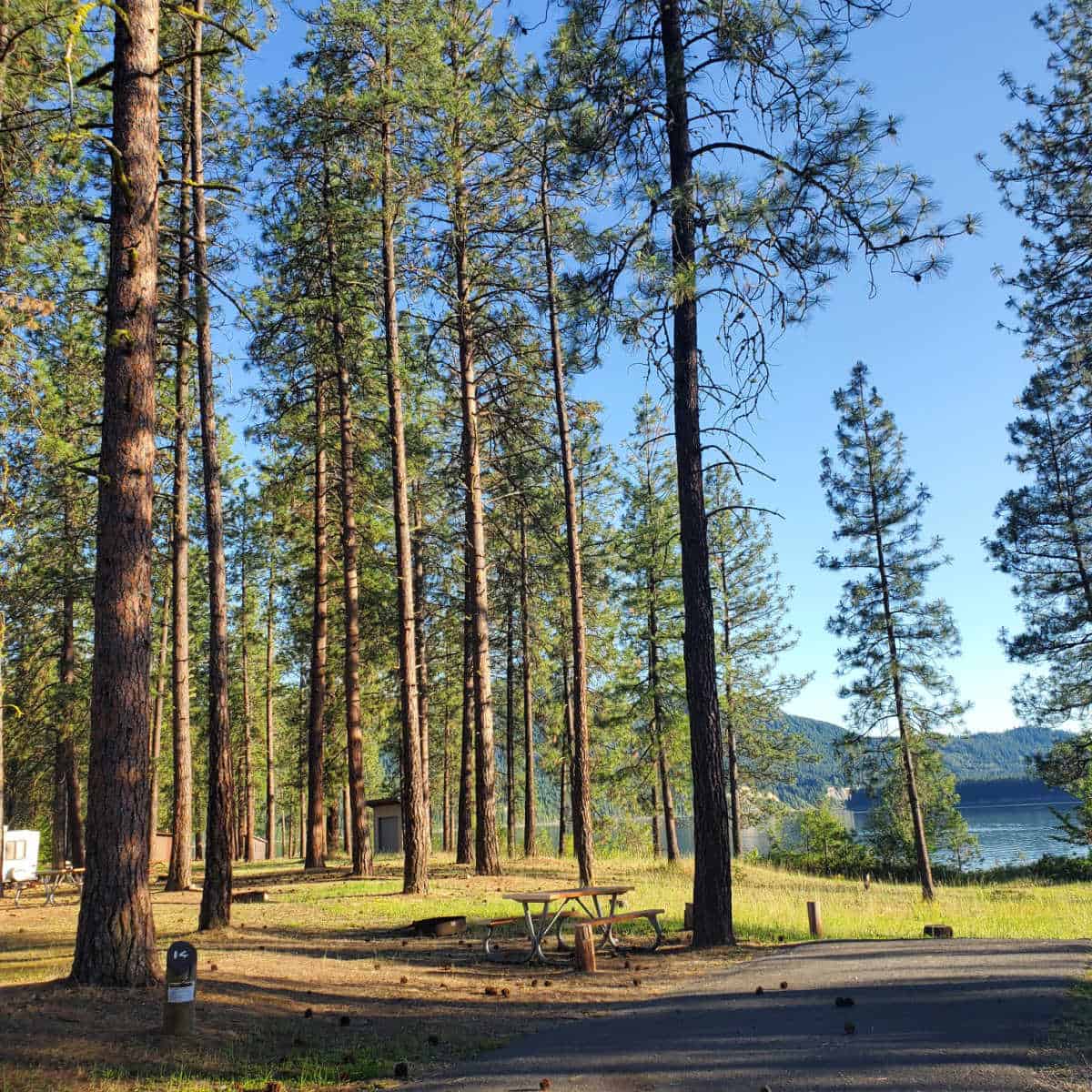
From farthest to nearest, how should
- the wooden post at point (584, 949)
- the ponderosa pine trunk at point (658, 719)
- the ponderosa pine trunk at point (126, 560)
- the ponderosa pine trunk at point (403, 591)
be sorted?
the ponderosa pine trunk at point (658, 719)
the ponderosa pine trunk at point (403, 591)
the wooden post at point (584, 949)
the ponderosa pine trunk at point (126, 560)

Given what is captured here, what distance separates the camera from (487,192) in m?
18.0

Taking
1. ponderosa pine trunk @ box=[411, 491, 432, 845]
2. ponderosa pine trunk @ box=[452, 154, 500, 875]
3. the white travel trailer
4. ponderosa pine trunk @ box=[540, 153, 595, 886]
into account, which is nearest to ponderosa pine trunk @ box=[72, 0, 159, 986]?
ponderosa pine trunk @ box=[540, 153, 595, 886]

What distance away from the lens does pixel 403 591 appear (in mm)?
15789

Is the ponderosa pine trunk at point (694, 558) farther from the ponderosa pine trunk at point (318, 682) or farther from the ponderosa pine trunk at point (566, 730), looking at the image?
the ponderosa pine trunk at point (566, 730)

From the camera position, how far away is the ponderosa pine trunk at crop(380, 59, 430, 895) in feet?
49.4

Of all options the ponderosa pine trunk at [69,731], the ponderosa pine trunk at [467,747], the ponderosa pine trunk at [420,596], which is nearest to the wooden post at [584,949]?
the ponderosa pine trunk at [467,747]

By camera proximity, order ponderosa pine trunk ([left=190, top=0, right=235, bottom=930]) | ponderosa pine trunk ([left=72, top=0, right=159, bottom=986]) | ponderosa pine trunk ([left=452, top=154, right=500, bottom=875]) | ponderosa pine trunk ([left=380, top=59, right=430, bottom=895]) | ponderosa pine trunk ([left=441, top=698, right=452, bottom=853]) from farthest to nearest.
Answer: ponderosa pine trunk ([left=441, top=698, right=452, bottom=853]) → ponderosa pine trunk ([left=452, top=154, right=500, bottom=875]) → ponderosa pine trunk ([left=380, top=59, right=430, bottom=895]) → ponderosa pine trunk ([left=190, top=0, right=235, bottom=930]) → ponderosa pine trunk ([left=72, top=0, right=159, bottom=986])

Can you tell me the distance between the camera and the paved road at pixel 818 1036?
186 inches

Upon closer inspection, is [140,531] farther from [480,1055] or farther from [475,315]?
[475,315]

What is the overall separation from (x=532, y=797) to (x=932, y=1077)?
87.0 ft

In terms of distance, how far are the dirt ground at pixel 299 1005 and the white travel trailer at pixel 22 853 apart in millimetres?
13210

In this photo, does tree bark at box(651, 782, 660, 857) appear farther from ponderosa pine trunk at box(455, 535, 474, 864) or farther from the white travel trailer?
the white travel trailer

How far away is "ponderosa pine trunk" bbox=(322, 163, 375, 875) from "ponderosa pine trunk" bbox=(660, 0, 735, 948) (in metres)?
7.84

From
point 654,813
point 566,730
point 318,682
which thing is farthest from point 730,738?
point 318,682
